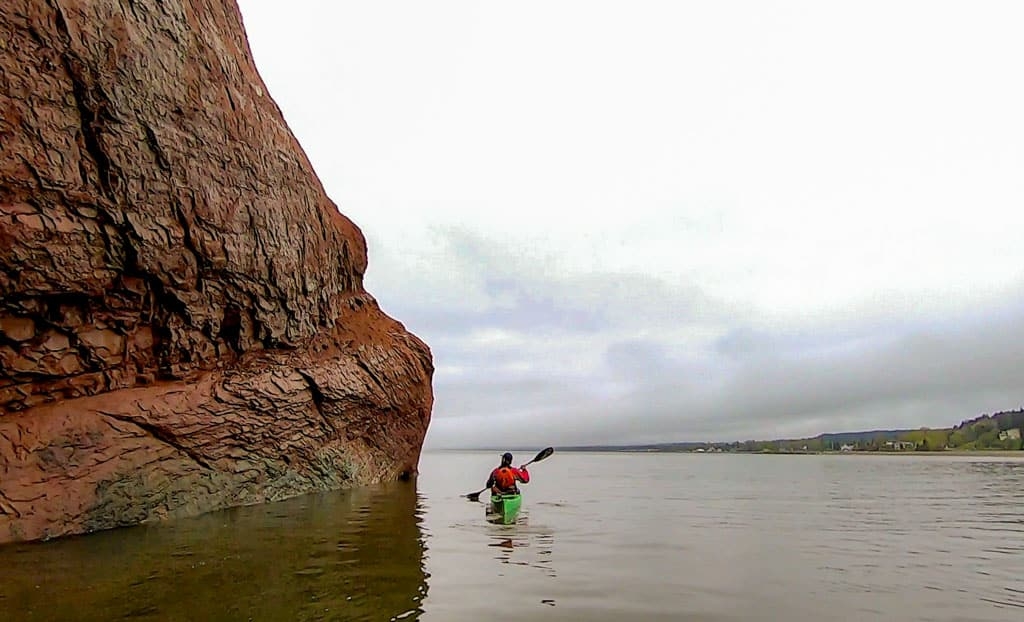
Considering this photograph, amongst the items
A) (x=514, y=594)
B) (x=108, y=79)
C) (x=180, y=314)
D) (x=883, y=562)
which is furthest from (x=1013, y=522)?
(x=108, y=79)

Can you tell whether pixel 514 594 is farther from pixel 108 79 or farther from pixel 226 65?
pixel 226 65

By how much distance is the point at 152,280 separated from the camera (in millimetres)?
19062

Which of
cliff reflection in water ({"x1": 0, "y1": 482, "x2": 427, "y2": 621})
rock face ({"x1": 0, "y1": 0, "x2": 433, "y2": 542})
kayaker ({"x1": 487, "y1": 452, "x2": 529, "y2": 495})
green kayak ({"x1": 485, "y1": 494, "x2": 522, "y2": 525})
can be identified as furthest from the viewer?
kayaker ({"x1": 487, "y1": 452, "x2": 529, "y2": 495})

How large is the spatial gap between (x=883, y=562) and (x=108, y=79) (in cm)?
2125

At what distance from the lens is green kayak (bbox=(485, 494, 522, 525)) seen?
19.8 metres

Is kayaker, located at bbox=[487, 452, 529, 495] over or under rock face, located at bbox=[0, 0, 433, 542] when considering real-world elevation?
under

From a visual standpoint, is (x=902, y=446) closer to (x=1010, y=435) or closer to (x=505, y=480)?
(x=1010, y=435)

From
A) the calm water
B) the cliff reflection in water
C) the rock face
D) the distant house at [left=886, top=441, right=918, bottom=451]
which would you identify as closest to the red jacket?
the calm water

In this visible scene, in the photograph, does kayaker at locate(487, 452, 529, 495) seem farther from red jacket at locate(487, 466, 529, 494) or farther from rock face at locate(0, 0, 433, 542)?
rock face at locate(0, 0, 433, 542)

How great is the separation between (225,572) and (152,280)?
10575mm

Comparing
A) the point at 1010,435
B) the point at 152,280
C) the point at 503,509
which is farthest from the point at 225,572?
the point at 1010,435

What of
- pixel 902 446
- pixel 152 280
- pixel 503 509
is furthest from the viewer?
pixel 902 446

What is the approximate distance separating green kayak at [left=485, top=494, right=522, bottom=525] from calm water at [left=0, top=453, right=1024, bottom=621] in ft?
2.59

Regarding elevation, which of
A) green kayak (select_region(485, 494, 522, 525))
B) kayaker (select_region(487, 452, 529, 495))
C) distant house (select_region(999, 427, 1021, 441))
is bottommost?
green kayak (select_region(485, 494, 522, 525))
